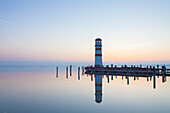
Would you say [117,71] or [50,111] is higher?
[117,71]

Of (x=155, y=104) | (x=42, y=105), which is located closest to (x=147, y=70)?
(x=155, y=104)

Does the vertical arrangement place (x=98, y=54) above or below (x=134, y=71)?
above

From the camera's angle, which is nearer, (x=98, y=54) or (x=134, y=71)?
(x=134, y=71)

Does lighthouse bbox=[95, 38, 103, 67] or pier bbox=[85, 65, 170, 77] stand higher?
lighthouse bbox=[95, 38, 103, 67]

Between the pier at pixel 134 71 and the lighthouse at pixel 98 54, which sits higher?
the lighthouse at pixel 98 54

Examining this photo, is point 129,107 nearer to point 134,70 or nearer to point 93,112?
point 93,112

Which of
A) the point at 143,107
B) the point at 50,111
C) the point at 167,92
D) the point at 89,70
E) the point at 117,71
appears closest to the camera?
the point at 50,111

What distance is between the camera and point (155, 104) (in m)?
18.8

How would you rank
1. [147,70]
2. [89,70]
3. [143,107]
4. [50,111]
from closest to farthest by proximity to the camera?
1. [50,111]
2. [143,107]
3. [147,70]
4. [89,70]

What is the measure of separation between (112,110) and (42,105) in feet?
21.3

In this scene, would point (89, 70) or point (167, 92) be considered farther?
point (89, 70)

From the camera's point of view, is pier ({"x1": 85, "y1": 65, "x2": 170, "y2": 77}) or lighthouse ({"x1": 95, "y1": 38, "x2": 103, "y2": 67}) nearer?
pier ({"x1": 85, "y1": 65, "x2": 170, "y2": 77})

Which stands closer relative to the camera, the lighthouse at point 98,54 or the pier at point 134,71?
the pier at point 134,71

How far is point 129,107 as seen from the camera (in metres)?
17.7
